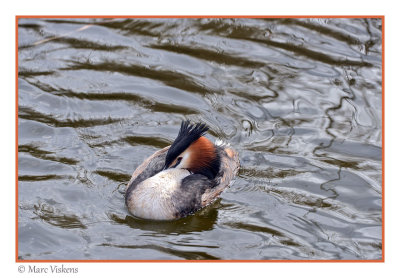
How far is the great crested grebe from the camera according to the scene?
8727mm

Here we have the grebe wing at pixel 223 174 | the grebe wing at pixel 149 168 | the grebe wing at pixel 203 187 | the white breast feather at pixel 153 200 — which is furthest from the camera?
the grebe wing at pixel 223 174

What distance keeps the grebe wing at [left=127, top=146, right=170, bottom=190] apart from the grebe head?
6.5 inches

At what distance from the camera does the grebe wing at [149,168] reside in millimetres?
9047

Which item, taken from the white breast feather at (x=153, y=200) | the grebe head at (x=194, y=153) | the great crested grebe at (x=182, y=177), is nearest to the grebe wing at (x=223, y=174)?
the great crested grebe at (x=182, y=177)

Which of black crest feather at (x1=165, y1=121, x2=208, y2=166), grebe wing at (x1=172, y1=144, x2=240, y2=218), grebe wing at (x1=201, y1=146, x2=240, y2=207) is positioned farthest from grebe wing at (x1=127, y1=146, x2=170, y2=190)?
grebe wing at (x1=201, y1=146, x2=240, y2=207)

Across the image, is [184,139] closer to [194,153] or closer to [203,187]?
[194,153]

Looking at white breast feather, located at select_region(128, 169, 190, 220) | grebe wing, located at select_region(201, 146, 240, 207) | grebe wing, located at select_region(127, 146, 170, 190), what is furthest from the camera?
grebe wing, located at select_region(201, 146, 240, 207)

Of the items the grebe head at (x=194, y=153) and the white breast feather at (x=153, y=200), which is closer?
the white breast feather at (x=153, y=200)

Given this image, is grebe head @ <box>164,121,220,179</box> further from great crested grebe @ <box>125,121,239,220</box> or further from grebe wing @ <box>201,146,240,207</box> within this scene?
grebe wing @ <box>201,146,240,207</box>

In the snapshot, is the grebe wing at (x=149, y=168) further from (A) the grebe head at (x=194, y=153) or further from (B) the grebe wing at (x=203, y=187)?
(B) the grebe wing at (x=203, y=187)

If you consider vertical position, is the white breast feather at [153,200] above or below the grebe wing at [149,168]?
below

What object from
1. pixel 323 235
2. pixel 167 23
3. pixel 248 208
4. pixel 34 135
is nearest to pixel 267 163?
pixel 248 208

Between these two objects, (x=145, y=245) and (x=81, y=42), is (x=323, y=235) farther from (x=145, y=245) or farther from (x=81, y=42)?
(x=81, y=42)

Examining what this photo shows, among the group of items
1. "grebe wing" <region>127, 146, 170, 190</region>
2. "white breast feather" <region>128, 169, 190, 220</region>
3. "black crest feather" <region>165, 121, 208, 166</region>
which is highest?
"black crest feather" <region>165, 121, 208, 166</region>
